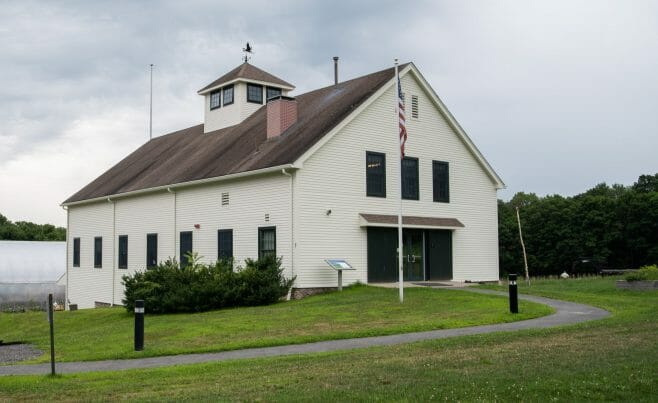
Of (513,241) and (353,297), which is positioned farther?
(513,241)

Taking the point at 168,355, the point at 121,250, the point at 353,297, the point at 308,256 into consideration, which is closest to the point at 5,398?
the point at 168,355

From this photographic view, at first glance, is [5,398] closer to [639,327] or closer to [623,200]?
[639,327]

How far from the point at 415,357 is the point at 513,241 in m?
59.9

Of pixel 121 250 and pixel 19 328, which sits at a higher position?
pixel 121 250

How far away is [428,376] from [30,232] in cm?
8771

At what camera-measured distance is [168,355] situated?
16109mm

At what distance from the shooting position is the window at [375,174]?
96.7ft

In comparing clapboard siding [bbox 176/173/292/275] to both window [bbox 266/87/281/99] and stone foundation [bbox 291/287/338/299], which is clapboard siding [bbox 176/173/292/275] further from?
window [bbox 266/87/281/99]

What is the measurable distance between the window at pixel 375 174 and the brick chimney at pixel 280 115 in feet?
13.1

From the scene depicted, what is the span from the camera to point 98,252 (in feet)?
131

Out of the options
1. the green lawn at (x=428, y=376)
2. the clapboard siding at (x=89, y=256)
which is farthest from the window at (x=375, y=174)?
the clapboard siding at (x=89, y=256)

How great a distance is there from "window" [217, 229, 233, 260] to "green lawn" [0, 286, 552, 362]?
4860 millimetres

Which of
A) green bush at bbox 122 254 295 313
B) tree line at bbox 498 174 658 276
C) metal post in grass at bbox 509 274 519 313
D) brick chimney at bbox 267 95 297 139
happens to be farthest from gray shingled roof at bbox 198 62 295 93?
tree line at bbox 498 174 658 276

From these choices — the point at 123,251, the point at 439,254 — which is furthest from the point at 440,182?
the point at 123,251
